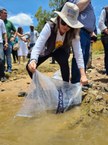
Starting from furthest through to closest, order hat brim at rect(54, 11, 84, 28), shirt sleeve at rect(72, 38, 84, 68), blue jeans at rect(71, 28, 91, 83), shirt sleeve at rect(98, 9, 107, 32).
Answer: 1. shirt sleeve at rect(98, 9, 107, 32)
2. blue jeans at rect(71, 28, 91, 83)
3. shirt sleeve at rect(72, 38, 84, 68)
4. hat brim at rect(54, 11, 84, 28)

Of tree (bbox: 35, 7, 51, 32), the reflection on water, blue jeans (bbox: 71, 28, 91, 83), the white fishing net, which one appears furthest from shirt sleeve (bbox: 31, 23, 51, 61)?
tree (bbox: 35, 7, 51, 32)

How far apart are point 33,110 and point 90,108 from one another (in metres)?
0.78

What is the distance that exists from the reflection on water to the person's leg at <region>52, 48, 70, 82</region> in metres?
0.65

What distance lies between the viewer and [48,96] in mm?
5039

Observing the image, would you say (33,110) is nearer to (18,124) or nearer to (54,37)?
(18,124)

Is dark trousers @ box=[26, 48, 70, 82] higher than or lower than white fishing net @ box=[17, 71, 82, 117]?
higher

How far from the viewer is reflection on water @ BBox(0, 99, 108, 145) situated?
13.3ft

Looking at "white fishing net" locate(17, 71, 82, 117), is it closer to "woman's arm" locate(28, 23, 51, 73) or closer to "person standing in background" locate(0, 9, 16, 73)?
"woman's arm" locate(28, 23, 51, 73)

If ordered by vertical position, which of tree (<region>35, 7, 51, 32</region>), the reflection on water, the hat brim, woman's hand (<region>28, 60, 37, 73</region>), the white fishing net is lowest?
the reflection on water

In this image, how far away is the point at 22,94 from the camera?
6.55 m

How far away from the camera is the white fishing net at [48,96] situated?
16.0ft

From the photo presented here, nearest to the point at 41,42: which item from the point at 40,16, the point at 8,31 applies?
the point at 8,31

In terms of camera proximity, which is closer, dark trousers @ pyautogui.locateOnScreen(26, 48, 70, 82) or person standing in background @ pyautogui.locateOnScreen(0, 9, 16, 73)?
dark trousers @ pyautogui.locateOnScreen(26, 48, 70, 82)

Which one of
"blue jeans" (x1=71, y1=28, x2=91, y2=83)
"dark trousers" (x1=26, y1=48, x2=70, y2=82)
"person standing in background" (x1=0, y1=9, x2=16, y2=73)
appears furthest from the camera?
"person standing in background" (x1=0, y1=9, x2=16, y2=73)
